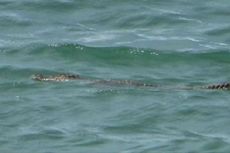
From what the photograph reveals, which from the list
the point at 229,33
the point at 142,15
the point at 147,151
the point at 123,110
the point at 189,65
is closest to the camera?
the point at 147,151

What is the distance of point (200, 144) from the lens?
1347cm

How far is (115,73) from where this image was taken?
17.1 m

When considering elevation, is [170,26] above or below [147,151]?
above

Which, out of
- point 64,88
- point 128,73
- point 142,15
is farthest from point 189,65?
point 142,15

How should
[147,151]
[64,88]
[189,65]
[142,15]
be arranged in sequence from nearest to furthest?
[147,151] < [64,88] < [189,65] < [142,15]

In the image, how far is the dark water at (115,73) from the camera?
13.9 metres

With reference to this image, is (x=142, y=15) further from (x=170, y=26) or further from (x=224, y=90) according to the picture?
(x=224, y=90)

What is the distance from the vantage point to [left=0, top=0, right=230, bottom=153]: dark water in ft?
45.6

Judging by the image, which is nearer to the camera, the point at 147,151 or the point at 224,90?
the point at 147,151

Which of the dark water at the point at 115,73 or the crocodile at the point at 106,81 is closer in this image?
the dark water at the point at 115,73

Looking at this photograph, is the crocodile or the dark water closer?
the dark water

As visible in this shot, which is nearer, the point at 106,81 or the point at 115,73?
the point at 106,81

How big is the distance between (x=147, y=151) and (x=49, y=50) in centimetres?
557

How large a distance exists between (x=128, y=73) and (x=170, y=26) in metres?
3.71
